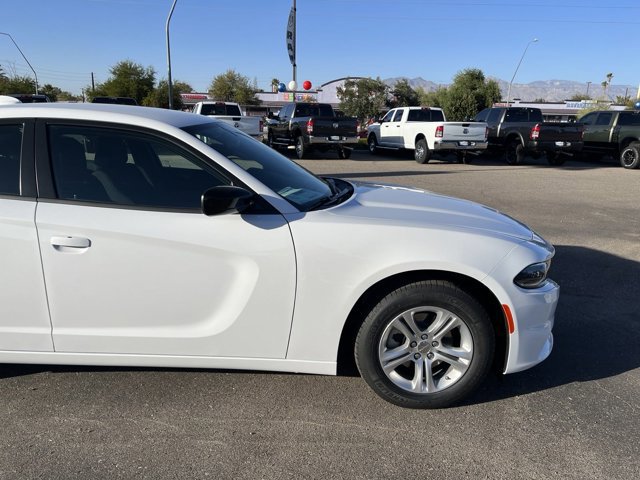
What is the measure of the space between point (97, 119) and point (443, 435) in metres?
2.71

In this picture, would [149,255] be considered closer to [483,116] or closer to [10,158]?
[10,158]

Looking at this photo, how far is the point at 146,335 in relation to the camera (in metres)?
2.99

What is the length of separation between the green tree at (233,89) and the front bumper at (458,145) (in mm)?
52396

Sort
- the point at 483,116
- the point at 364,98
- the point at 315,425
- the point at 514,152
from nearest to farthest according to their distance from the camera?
the point at 315,425
the point at 514,152
the point at 483,116
the point at 364,98

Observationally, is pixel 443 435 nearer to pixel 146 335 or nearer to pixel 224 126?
pixel 146 335

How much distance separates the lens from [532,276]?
301 centimetres

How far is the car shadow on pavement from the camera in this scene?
345 cm

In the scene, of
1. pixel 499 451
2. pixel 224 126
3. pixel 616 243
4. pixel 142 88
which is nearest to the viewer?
pixel 499 451

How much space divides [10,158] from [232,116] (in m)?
15.0

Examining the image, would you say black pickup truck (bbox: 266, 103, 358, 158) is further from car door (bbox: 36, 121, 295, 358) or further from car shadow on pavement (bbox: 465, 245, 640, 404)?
car door (bbox: 36, 121, 295, 358)

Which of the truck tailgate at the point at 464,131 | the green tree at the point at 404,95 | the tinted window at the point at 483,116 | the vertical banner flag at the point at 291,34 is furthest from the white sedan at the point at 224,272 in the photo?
the green tree at the point at 404,95

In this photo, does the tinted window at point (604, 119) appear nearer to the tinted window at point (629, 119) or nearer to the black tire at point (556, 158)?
the tinted window at point (629, 119)

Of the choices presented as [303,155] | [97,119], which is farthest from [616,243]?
[303,155]

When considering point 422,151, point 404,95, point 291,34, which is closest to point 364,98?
point 404,95
